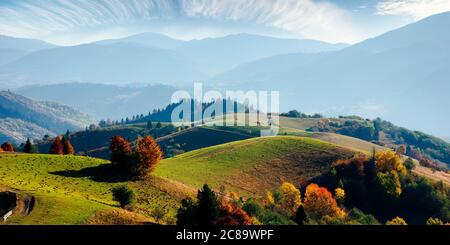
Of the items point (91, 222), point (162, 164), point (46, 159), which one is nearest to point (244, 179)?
point (162, 164)

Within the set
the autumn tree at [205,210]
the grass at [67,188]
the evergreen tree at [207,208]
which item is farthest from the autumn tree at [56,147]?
the evergreen tree at [207,208]

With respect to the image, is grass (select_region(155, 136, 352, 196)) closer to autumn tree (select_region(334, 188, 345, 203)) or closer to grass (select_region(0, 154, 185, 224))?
autumn tree (select_region(334, 188, 345, 203))

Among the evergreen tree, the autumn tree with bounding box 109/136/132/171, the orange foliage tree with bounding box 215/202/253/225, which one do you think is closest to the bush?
the orange foliage tree with bounding box 215/202/253/225

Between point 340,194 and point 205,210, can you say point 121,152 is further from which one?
point 340,194

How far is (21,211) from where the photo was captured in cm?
5131

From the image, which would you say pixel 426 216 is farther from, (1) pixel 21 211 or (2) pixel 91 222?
(1) pixel 21 211

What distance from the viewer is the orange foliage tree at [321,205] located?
94875 millimetres

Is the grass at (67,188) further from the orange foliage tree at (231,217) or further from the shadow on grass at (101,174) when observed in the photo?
the orange foliage tree at (231,217)

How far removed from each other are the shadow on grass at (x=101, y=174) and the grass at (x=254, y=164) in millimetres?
20866

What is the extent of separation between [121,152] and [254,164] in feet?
189
